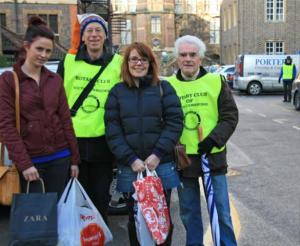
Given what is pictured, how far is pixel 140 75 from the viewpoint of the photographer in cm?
373

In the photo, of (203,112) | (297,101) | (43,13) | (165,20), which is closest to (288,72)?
(297,101)

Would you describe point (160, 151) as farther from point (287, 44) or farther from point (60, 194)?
point (287, 44)

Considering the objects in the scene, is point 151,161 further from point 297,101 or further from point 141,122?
point 297,101

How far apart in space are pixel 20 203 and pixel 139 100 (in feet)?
3.62

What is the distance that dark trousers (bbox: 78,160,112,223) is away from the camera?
404 centimetres

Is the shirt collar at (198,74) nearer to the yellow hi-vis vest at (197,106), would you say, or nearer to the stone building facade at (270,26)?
the yellow hi-vis vest at (197,106)

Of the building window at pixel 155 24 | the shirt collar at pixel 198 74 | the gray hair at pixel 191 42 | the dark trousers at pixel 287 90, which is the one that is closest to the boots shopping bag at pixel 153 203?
the shirt collar at pixel 198 74

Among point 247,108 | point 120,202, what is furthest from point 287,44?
point 120,202

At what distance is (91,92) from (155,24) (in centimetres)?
7107

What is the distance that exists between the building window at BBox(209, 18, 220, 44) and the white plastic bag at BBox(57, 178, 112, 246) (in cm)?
6932

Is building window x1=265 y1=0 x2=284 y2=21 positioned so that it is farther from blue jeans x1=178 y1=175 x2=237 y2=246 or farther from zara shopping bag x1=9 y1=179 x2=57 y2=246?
zara shopping bag x1=9 y1=179 x2=57 y2=246

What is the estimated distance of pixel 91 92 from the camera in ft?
12.8

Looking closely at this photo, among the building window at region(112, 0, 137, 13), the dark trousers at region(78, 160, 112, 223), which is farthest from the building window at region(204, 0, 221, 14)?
the dark trousers at region(78, 160, 112, 223)

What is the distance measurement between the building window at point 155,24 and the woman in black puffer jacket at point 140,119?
70424 millimetres
